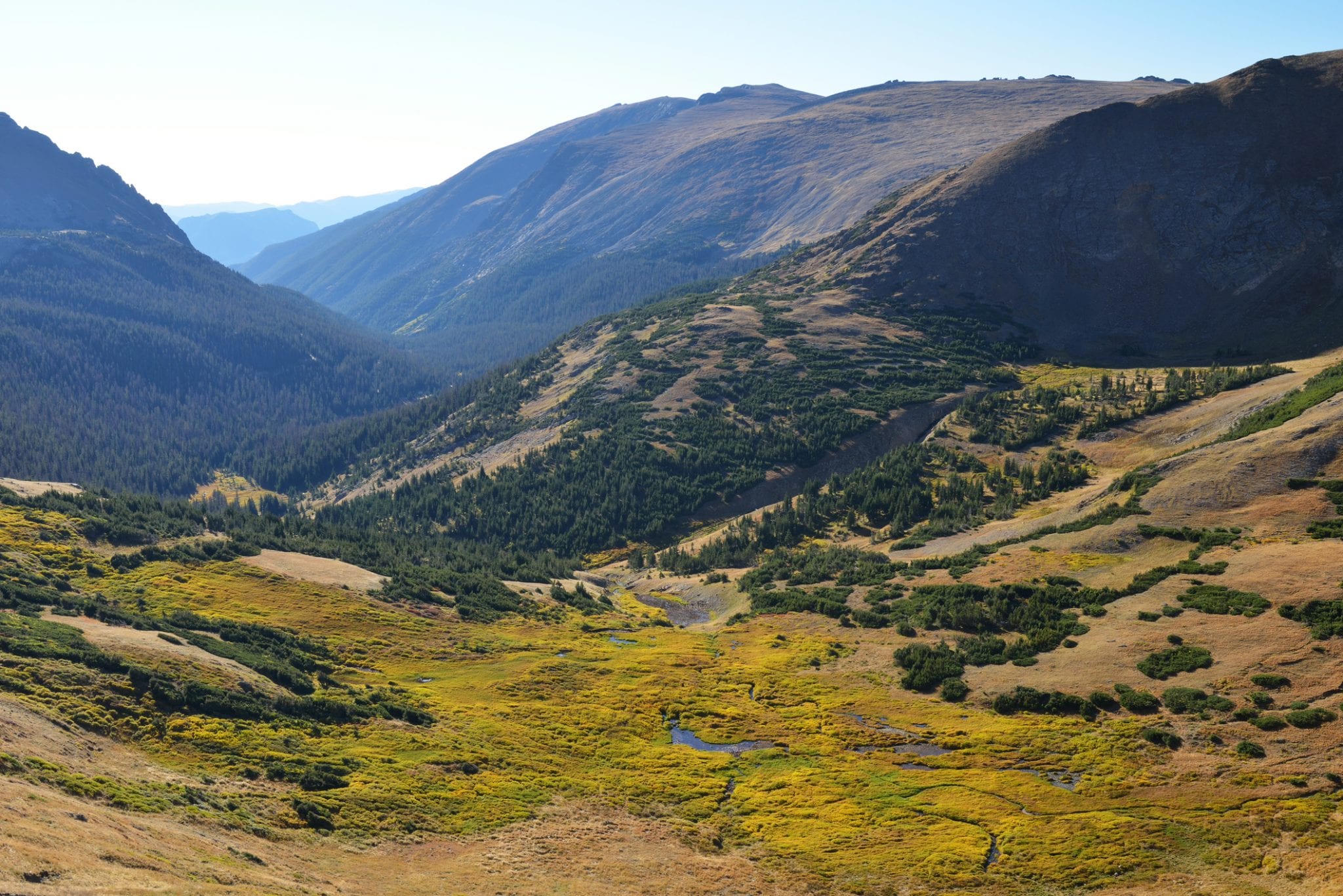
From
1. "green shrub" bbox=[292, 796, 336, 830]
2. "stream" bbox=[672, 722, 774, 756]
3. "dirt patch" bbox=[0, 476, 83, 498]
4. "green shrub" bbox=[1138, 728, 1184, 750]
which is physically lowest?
"stream" bbox=[672, 722, 774, 756]

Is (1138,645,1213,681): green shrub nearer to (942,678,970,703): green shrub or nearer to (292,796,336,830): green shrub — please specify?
(942,678,970,703): green shrub

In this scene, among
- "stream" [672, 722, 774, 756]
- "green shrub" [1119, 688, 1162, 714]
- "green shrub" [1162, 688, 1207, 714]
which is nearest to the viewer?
"green shrub" [1162, 688, 1207, 714]

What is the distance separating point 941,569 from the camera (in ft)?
307

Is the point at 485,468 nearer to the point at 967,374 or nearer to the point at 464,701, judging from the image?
the point at 967,374

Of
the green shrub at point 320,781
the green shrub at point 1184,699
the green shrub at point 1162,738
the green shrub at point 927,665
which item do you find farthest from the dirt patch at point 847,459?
the green shrub at point 320,781

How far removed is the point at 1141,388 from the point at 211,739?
158872 millimetres

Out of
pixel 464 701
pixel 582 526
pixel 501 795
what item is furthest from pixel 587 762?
pixel 582 526

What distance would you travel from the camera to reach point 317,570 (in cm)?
9531

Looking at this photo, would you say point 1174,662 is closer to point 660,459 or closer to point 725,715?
point 725,715

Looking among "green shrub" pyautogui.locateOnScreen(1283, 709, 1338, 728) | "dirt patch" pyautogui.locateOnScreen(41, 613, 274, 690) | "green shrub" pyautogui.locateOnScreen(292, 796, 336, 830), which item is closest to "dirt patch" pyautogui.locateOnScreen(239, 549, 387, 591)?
"dirt patch" pyautogui.locateOnScreen(41, 613, 274, 690)

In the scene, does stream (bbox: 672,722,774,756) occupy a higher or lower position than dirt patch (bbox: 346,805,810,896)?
lower

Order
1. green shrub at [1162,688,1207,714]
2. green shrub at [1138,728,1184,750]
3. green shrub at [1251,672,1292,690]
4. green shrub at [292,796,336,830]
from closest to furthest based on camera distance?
green shrub at [292,796,336,830]
green shrub at [1138,728,1184,750]
green shrub at [1251,672,1292,690]
green shrub at [1162,688,1207,714]

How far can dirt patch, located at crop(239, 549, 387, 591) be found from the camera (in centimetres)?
9169

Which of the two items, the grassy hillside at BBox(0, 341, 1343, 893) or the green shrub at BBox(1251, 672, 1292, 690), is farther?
the green shrub at BBox(1251, 672, 1292, 690)
